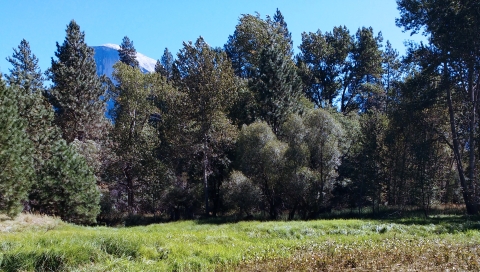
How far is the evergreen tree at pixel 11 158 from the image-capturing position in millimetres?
17719

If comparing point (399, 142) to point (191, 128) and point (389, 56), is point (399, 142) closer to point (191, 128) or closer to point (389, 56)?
point (191, 128)

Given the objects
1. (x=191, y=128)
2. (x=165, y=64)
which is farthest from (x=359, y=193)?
(x=165, y=64)

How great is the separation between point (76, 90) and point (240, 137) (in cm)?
1787

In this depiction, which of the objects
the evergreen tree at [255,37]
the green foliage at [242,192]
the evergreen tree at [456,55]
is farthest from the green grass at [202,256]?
the evergreen tree at [255,37]

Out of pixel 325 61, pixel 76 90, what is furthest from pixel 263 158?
pixel 325 61

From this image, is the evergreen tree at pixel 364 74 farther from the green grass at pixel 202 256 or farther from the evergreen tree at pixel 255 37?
the green grass at pixel 202 256

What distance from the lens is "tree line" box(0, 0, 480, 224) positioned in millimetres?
24141

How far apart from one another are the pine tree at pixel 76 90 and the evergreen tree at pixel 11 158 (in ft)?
55.4

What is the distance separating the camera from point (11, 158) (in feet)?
58.7

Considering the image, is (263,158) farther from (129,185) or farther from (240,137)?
(129,185)

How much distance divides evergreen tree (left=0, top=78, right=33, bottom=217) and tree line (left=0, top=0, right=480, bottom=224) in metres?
0.06

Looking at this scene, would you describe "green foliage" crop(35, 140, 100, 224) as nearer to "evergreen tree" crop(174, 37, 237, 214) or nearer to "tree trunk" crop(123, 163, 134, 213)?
"evergreen tree" crop(174, 37, 237, 214)

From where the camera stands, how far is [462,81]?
2730 cm

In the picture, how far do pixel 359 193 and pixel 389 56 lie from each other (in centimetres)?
2582
